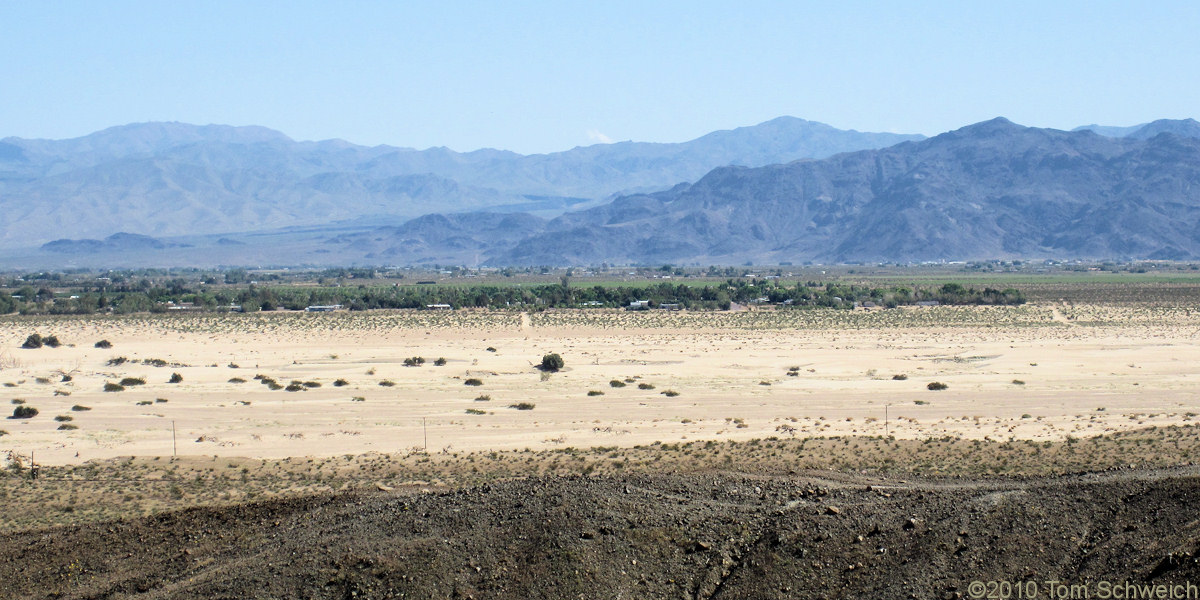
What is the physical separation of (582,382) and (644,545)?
27.4 meters

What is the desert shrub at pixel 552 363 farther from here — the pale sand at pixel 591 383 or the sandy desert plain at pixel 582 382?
the pale sand at pixel 591 383

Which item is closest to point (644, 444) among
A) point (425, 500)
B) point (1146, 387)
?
point (425, 500)

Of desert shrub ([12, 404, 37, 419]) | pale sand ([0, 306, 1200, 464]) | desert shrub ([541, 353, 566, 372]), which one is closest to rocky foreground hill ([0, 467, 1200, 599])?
pale sand ([0, 306, 1200, 464])

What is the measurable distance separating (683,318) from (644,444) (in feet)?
161

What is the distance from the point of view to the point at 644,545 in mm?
13367

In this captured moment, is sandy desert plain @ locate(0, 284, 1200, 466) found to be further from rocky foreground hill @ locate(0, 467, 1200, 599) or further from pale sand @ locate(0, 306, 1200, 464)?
rocky foreground hill @ locate(0, 467, 1200, 599)

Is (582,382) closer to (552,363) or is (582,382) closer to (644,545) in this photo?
(552,363)

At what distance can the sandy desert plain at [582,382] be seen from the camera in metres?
28.6

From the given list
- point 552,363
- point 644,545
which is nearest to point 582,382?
point 552,363

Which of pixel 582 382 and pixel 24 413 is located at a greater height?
pixel 24 413

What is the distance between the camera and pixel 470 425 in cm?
3061

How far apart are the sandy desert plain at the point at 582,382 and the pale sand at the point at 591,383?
0.46 feet

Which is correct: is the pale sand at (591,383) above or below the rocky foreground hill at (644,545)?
below

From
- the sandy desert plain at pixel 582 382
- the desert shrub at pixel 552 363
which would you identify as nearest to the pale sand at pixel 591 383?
the sandy desert plain at pixel 582 382
